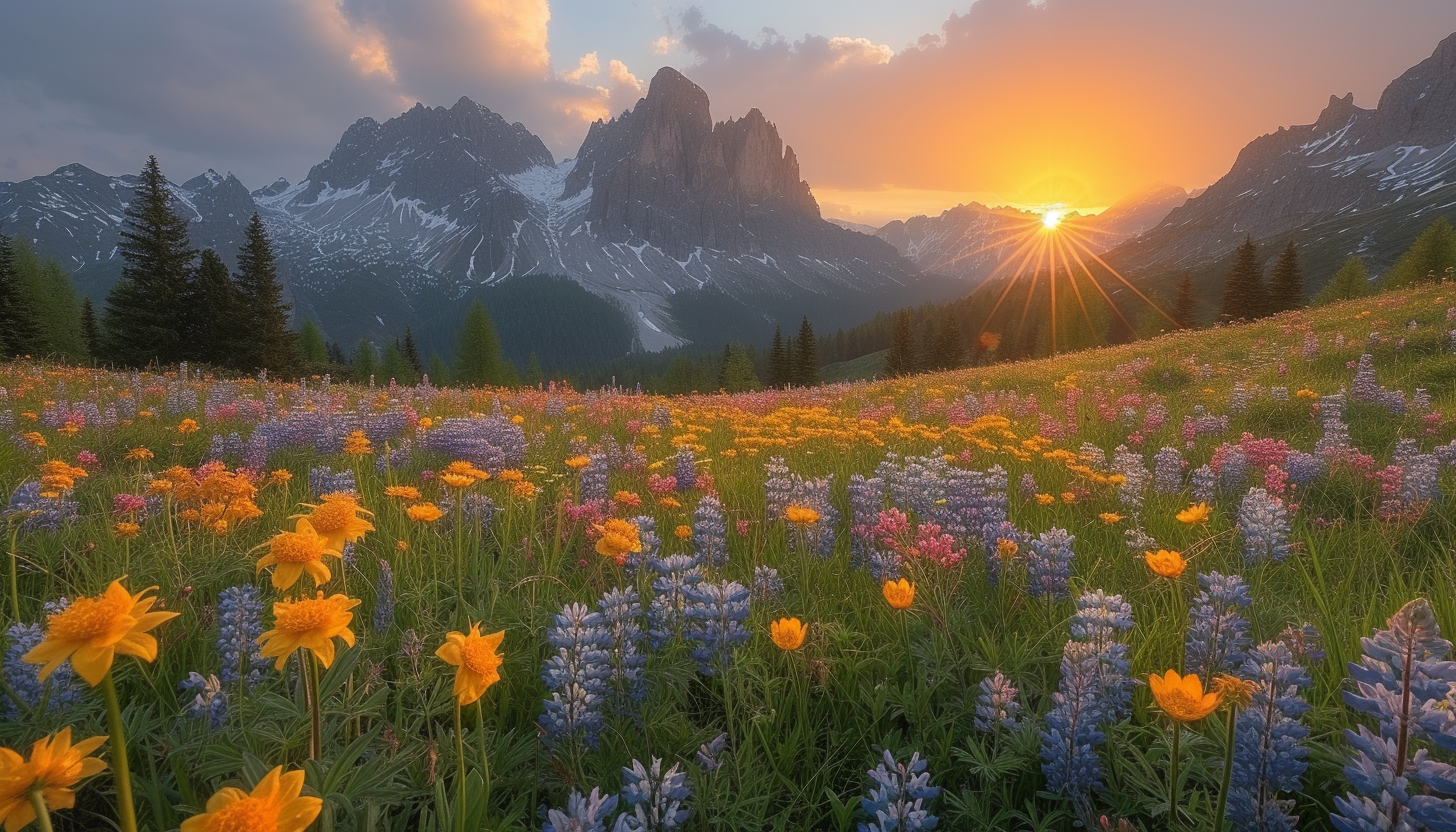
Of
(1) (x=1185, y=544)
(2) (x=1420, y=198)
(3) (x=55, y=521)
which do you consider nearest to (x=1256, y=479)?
(1) (x=1185, y=544)

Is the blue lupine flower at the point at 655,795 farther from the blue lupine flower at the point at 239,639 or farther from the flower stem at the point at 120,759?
the blue lupine flower at the point at 239,639

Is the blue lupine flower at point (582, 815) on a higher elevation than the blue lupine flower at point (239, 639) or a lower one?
lower

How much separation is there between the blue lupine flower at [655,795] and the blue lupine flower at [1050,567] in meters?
2.00

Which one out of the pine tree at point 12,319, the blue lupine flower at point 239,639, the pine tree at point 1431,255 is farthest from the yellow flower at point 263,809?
the pine tree at point 1431,255

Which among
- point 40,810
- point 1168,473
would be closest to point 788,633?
point 40,810

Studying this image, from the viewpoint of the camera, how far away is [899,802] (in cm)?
151

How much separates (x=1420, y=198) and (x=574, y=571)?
24369 centimetres

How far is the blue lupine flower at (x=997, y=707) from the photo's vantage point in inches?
77.3

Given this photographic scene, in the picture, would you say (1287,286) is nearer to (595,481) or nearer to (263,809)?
(595,481)

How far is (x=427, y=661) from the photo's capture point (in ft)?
7.58

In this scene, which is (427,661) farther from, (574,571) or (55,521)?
(55,521)

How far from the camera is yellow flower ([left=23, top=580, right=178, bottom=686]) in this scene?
1.08 meters

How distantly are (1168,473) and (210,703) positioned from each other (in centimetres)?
573

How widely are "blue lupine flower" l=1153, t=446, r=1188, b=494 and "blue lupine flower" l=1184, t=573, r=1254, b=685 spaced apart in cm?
271
